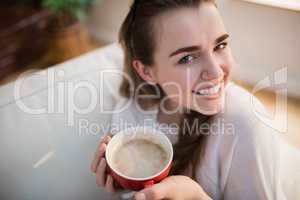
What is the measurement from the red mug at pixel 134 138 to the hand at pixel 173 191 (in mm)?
16

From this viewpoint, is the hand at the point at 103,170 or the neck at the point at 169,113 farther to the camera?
the neck at the point at 169,113

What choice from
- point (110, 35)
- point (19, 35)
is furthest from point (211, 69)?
point (110, 35)

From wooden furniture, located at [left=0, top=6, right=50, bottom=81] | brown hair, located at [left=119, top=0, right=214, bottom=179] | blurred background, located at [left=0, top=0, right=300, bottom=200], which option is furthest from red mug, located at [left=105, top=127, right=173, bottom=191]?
wooden furniture, located at [left=0, top=6, right=50, bottom=81]

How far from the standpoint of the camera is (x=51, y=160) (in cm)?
90

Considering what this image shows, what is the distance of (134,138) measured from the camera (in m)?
0.73

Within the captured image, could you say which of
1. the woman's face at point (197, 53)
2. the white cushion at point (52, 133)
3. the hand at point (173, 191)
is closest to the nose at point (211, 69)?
the woman's face at point (197, 53)

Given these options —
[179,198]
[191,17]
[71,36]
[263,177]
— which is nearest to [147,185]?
[179,198]

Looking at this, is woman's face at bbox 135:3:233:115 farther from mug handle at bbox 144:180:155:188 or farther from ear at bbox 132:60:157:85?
mug handle at bbox 144:180:155:188

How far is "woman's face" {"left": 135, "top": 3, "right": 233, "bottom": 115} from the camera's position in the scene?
2.39 ft

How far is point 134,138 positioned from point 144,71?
0.23 m

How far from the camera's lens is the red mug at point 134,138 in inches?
24.2

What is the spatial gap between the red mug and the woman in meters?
0.02

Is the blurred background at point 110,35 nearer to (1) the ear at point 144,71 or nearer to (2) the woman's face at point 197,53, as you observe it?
(2) the woman's face at point 197,53

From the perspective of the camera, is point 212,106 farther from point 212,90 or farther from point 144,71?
point 144,71
